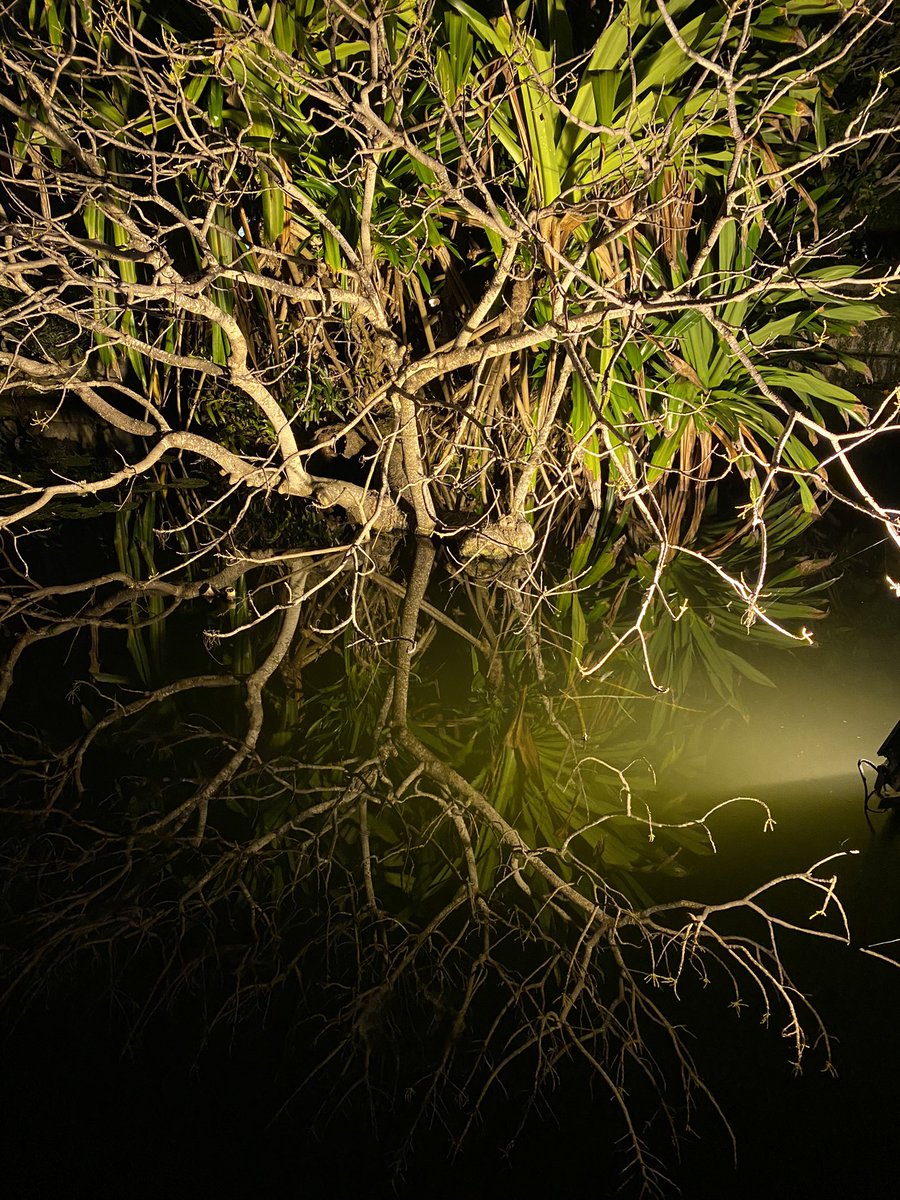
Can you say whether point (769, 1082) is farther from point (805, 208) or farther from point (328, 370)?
point (805, 208)

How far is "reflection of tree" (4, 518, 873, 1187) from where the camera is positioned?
135 centimetres

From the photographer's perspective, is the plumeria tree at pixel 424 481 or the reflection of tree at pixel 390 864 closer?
the reflection of tree at pixel 390 864

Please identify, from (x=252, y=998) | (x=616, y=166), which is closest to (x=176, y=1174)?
(x=252, y=998)

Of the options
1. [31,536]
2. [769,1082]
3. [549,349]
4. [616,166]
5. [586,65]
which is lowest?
[31,536]

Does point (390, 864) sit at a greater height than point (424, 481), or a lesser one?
lesser

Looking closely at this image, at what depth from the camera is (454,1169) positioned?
3.70ft

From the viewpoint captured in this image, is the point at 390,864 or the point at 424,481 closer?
the point at 390,864

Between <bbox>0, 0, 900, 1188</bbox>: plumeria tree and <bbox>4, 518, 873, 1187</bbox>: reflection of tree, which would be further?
<bbox>0, 0, 900, 1188</bbox>: plumeria tree

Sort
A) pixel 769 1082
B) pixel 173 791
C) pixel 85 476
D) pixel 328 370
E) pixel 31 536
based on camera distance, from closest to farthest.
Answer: pixel 769 1082 < pixel 173 791 < pixel 31 536 < pixel 328 370 < pixel 85 476

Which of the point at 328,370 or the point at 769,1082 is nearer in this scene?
the point at 769,1082

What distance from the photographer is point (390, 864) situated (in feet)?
5.71

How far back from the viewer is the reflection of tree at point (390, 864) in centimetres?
135

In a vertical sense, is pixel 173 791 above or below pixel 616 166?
below

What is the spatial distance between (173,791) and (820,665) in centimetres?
184
